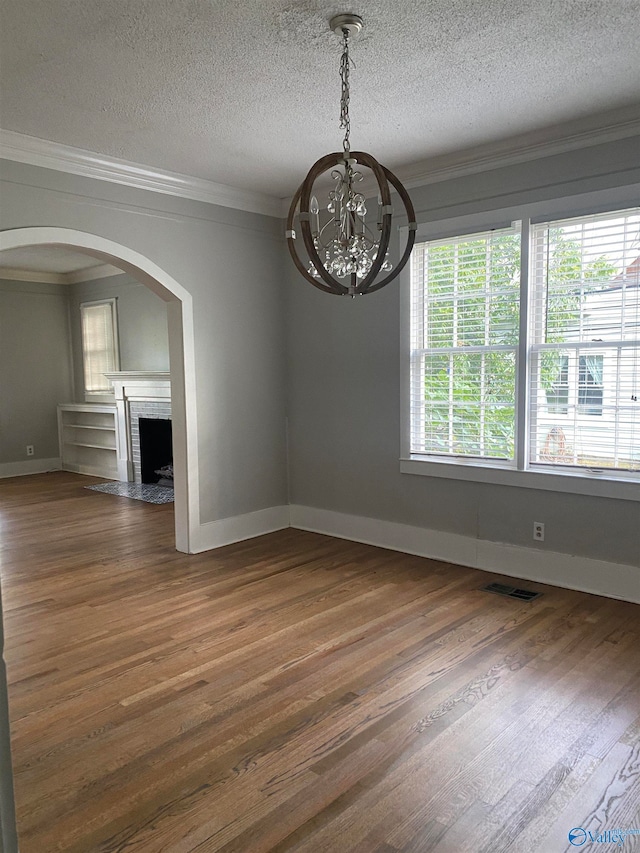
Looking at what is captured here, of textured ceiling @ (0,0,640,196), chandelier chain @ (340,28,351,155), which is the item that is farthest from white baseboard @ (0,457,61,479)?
chandelier chain @ (340,28,351,155)

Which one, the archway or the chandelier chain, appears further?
the archway

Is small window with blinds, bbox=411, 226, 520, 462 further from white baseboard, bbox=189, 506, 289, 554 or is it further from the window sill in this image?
white baseboard, bbox=189, 506, 289, 554

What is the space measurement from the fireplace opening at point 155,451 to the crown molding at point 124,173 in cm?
346

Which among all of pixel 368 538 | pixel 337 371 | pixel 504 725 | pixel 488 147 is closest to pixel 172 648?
pixel 504 725

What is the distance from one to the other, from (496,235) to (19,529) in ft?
15.4

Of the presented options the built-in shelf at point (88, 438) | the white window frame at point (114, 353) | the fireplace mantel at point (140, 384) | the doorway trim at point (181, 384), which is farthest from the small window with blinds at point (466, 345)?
the white window frame at point (114, 353)

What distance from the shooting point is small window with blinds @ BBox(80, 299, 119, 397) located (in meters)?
8.48

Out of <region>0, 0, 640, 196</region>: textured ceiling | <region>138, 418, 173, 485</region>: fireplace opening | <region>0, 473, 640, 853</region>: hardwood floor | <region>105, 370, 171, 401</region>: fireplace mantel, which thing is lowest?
<region>0, 473, 640, 853</region>: hardwood floor

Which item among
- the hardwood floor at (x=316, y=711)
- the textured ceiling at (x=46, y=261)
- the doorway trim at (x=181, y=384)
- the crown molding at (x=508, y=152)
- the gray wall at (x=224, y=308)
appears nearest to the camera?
the hardwood floor at (x=316, y=711)

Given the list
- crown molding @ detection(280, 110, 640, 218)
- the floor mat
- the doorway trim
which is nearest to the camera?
crown molding @ detection(280, 110, 640, 218)

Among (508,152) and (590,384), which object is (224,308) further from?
(590,384)

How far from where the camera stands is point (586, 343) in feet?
12.7

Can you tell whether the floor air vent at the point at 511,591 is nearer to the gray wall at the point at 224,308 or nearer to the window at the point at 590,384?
the window at the point at 590,384

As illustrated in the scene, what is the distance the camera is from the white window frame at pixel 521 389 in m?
3.78
